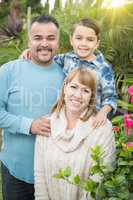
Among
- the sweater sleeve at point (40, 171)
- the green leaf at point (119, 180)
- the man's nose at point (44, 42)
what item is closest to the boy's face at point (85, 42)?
the man's nose at point (44, 42)

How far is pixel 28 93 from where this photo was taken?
3.30 metres

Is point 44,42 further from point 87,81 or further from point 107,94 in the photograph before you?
point 107,94

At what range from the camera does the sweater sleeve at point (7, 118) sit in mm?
3203

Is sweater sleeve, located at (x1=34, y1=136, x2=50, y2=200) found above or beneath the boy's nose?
beneath

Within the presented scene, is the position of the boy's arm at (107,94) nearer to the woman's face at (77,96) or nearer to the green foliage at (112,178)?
the woman's face at (77,96)

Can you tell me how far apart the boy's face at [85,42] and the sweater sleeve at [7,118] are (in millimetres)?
644

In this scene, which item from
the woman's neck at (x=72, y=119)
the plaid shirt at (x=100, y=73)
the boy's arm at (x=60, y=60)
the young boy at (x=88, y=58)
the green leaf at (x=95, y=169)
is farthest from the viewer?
the boy's arm at (x=60, y=60)

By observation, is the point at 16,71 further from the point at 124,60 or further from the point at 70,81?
the point at 124,60

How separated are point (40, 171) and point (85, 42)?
113 centimetres

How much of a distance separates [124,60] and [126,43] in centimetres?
28

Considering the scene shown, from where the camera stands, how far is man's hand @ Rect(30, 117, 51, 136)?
305 cm

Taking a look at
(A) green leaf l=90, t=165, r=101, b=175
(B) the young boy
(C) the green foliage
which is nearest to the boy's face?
(B) the young boy

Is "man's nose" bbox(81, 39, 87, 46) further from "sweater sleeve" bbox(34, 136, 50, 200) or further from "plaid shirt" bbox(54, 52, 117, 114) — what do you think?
"sweater sleeve" bbox(34, 136, 50, 200)

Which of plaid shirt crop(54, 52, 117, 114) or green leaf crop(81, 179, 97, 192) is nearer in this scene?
green leaf crop(81, 179, 97, 192)
